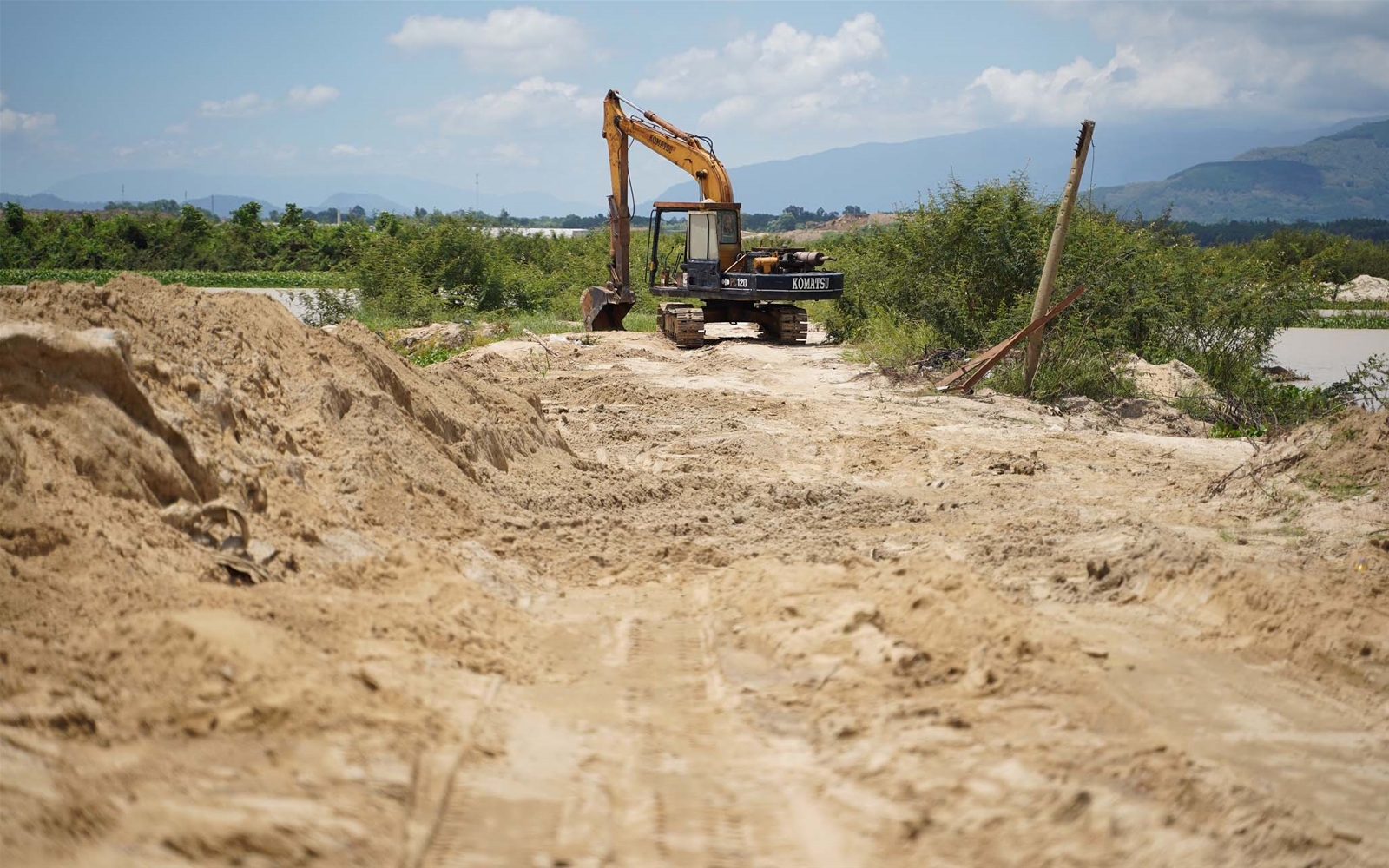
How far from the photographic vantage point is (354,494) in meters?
6.67

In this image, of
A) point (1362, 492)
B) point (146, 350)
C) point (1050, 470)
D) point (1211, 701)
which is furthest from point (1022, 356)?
point (146, 350)

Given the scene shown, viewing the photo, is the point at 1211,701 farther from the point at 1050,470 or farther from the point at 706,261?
the point at 706,261

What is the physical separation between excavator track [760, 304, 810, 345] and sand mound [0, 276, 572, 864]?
45.6 feet

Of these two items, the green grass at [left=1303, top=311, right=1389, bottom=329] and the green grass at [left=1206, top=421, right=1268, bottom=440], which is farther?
the green grass at [left=1303, top=311, right=1389, bottom=329]

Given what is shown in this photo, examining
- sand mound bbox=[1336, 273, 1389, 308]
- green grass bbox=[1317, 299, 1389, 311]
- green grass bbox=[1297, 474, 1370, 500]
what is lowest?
green grass bbox=[1297, 474, 1370, 500]

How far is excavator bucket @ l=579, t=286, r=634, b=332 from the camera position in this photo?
23.6 m

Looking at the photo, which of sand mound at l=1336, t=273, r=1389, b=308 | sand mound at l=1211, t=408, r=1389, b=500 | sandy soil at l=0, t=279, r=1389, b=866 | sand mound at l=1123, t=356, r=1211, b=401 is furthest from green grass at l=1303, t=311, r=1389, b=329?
sandy soil at l=0, t=279, r=1389, b=866

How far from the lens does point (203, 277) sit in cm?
4425

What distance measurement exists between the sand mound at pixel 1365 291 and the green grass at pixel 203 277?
118ft

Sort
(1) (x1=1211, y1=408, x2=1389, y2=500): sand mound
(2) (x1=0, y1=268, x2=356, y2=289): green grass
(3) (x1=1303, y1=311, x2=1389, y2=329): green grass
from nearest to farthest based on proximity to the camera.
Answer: (1) (x1=1211, y1=408, x2=1389, y2=500): sand mound < (3) (x1=1303, y1=311, x2=1389, y2=329): green grass < (2) (x1=0, y1=268, x2=356, y2=289): green grass

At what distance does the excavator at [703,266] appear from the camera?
21594mm

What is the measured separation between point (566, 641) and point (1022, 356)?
10994mm

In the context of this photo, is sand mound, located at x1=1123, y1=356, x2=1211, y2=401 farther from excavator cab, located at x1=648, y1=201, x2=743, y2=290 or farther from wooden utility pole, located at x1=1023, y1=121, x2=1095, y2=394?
excavator cab, located at x1=648, y1=201, x2=743, y2=290

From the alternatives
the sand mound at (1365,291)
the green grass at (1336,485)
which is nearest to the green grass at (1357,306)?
the sand mound at (1365,291)
